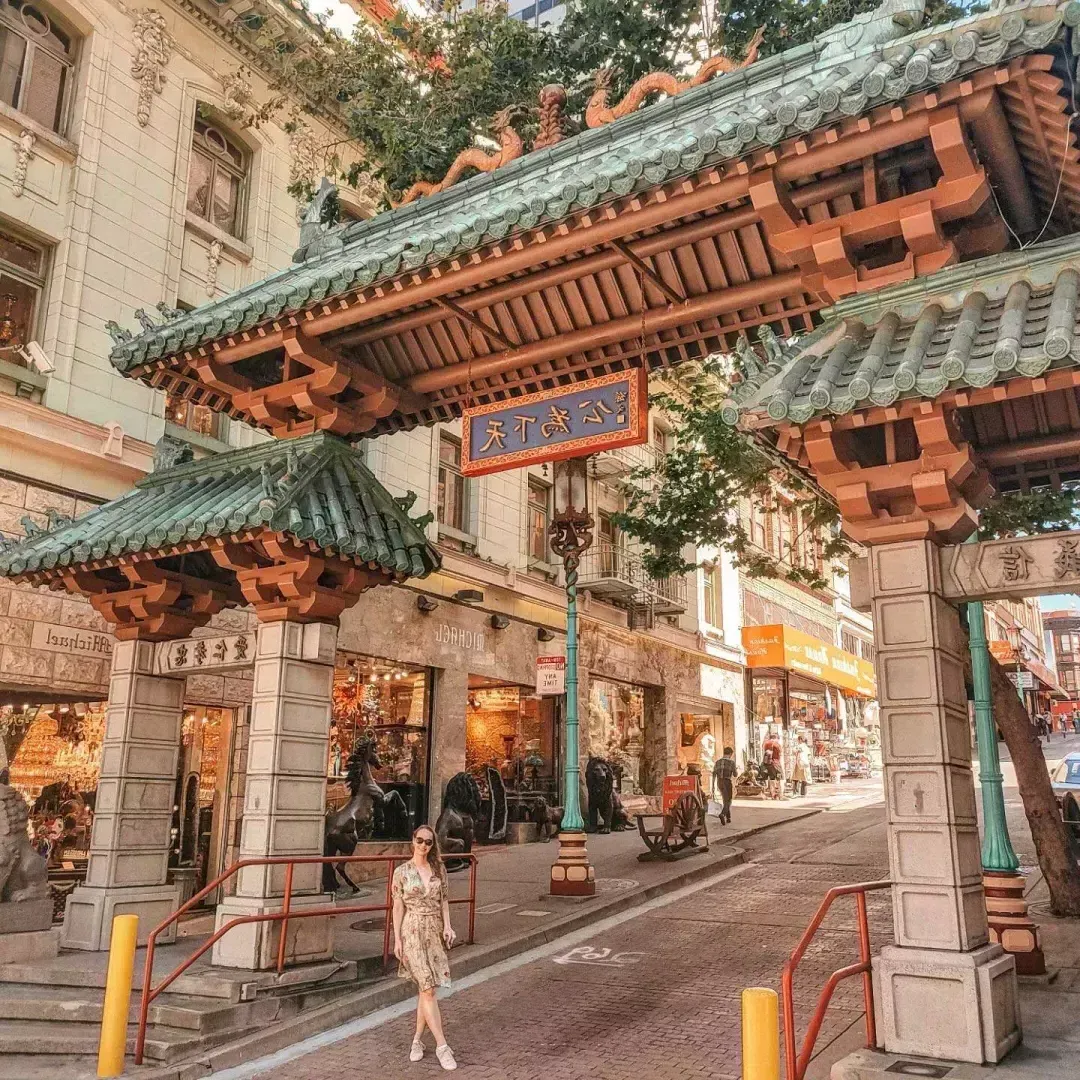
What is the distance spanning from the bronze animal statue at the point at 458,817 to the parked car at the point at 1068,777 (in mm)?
10514

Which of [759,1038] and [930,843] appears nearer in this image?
[759,1038]

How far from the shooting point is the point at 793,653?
1260 inches

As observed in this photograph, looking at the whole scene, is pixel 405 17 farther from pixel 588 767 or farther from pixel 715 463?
pixel 588 767

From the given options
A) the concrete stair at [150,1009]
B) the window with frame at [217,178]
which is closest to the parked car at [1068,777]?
the concrete stair at [150,1009]

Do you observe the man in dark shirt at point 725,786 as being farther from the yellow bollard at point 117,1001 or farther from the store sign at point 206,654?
the yellow bollard at point 117,1001

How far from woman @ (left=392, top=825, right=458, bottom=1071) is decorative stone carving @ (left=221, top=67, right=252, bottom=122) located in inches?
553

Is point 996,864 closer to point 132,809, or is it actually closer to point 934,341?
point 934,341

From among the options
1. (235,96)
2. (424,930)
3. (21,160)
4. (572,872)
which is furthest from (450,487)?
(424,930)

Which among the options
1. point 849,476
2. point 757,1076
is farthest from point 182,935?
point 849,476

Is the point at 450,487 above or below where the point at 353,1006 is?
above

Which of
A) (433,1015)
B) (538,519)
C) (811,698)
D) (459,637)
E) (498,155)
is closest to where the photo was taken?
(433,1015)

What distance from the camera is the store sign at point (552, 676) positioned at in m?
15.4

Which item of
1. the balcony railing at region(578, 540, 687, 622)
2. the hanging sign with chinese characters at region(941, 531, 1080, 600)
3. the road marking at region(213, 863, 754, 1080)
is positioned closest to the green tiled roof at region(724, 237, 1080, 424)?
the hanging sign with chinese characters at region(941, 531, 1080, 600)

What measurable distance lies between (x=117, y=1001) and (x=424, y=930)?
2.30m
